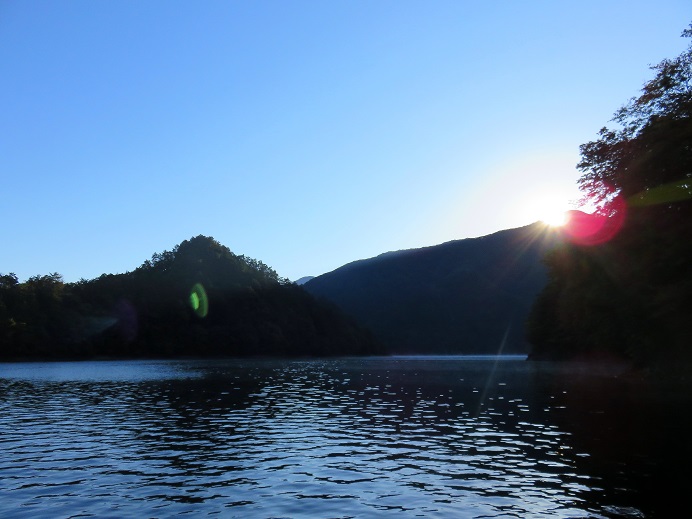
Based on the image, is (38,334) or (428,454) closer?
(428,454)

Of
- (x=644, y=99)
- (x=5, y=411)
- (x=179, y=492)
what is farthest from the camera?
(x=644, y=99)

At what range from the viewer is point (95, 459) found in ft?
77.4

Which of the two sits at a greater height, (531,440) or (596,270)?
(596,270)

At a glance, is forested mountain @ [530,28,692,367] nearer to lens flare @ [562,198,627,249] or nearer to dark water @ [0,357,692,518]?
lens flare @ [562,198,627,249]

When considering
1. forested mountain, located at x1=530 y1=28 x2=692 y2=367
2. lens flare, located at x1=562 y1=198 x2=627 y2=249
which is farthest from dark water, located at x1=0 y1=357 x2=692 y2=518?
lens flare, located at x1=562 y1=198 x2=627 y2=249

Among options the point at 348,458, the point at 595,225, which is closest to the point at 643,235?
the point at 595,225

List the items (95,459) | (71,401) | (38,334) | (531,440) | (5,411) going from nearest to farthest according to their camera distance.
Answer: (95,459) → (531,440) → (5,411) → (71,401) → (38,334)

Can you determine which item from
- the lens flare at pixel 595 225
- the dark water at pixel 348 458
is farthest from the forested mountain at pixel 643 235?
the dark water at pixel 348 458

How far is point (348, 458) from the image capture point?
23719 millimetres

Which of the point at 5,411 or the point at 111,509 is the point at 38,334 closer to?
the point at 5,411

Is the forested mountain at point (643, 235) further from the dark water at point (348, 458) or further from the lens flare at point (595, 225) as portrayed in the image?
the dark water at point (348, 458)

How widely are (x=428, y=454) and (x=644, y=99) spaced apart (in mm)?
53883

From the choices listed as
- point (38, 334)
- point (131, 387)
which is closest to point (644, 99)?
point (131, 387)

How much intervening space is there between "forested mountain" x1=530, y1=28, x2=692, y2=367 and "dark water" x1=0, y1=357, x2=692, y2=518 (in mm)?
15778
